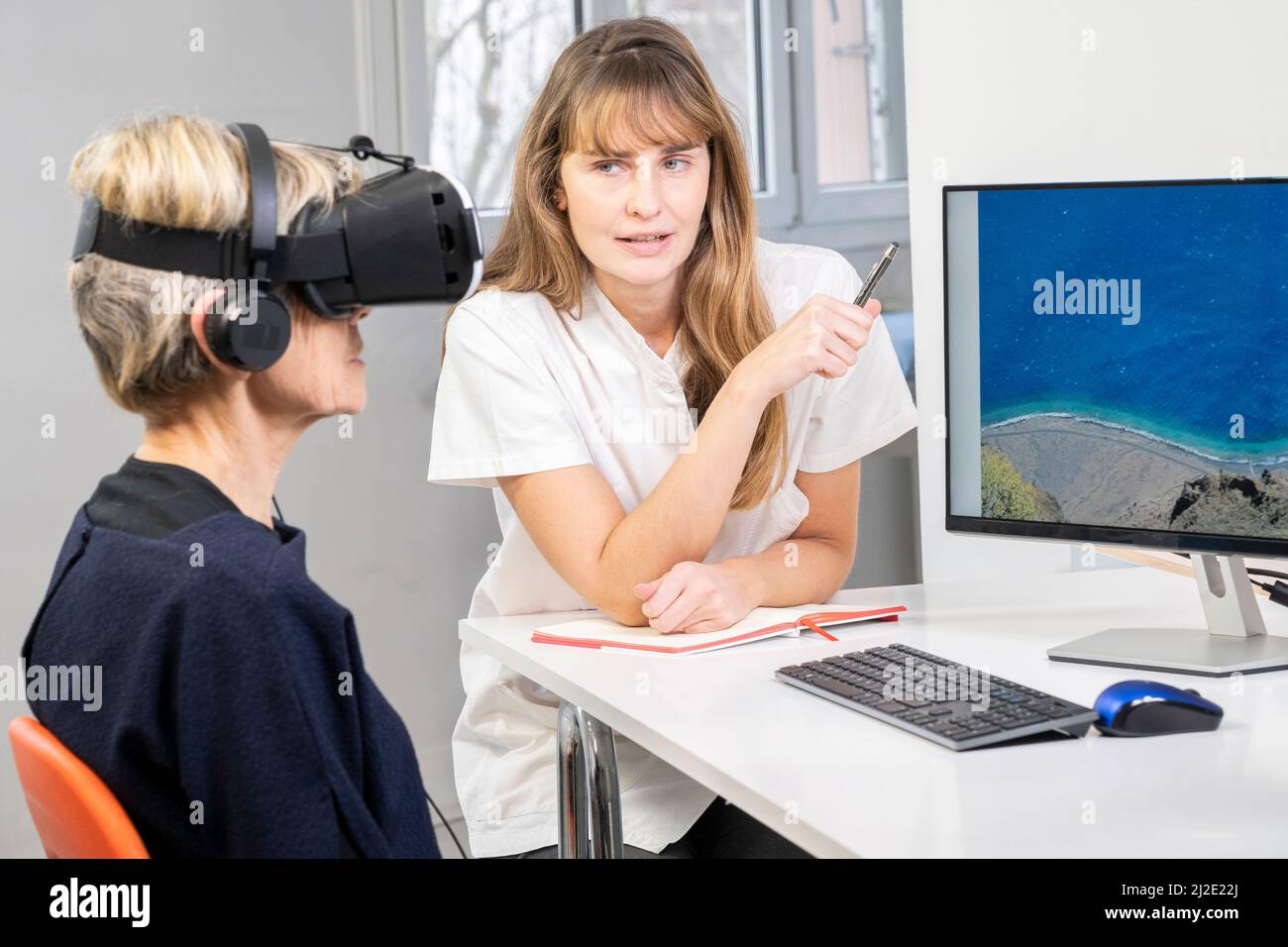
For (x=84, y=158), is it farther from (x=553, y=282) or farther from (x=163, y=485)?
(x=553, y=282)

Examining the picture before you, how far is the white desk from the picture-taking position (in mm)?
858

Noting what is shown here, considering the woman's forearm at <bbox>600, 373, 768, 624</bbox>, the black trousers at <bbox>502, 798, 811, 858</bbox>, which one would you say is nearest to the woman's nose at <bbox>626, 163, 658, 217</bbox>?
the woman's forearm at <bbox>600, 373, 768, 624</bbox>

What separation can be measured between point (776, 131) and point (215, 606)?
7.54ft

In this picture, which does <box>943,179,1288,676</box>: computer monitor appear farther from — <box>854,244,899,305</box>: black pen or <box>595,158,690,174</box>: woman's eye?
<box>595,158,690,174</box>: woman's eye

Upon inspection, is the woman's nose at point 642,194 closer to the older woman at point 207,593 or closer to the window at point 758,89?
the older woman at point 207,593

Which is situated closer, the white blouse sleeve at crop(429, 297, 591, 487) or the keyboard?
the keyboard

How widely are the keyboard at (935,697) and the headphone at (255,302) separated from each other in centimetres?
56

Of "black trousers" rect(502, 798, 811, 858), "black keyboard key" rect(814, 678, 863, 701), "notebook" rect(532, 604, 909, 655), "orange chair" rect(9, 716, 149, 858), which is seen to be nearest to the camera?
"orange chair" rect(9, 716, 149, 858)

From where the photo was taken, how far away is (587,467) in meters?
1.51

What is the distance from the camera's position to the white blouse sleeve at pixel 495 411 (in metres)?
1.50

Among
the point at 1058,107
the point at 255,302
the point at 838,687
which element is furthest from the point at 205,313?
the point at 1058,107

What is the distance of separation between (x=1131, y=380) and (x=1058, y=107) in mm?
954

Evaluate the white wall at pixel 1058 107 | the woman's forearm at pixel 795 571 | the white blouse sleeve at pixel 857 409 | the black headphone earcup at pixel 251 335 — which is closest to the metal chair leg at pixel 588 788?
the woman's forearm at pixel 795 571

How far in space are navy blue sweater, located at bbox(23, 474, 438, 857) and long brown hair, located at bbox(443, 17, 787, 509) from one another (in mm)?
840
